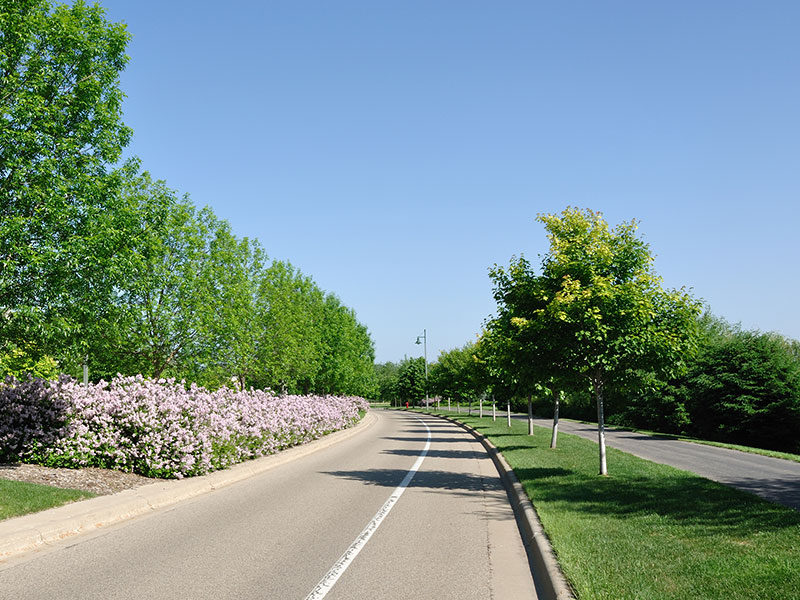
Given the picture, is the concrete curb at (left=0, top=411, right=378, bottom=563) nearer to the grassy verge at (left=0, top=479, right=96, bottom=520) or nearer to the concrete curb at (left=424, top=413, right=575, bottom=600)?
the grassy verge at (left=0, top=479, right=96, bottom=520)

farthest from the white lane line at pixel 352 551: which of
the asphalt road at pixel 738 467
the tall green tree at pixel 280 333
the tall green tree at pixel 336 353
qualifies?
the tall green tree at pixel 336 353

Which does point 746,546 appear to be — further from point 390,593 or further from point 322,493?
point 322,493

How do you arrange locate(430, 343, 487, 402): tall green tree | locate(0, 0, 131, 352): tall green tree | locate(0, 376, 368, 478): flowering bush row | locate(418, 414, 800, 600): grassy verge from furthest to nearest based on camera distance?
locate(430, 343, 487, 402): tall green tree, locate(0, 376, 368, 478): flowering bush row, locate(0, 0, 131, 352): tall green tree, locate(418, 414, 800, 600): grassy verge

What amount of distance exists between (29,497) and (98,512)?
4.32ft

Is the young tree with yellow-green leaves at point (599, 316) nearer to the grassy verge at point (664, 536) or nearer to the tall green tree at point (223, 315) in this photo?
the grassy verge at point (664, 536)

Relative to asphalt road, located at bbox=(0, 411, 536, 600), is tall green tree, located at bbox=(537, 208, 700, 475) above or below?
above

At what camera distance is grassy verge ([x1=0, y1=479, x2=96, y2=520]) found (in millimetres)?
8664

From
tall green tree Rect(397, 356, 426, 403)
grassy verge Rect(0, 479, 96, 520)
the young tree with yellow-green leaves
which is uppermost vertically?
tall green tree Rect(397, 356, 426, 403)

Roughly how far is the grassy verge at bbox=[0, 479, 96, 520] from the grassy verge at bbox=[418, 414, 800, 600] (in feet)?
23.3

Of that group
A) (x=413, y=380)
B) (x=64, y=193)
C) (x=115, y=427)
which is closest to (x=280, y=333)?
(x=115, y=427)

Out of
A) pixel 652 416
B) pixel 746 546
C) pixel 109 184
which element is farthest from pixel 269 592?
pixel 652 416

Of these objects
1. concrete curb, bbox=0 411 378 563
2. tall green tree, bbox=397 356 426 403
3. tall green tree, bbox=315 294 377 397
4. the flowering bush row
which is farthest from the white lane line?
tall green tree, bbox=397 356 426 403

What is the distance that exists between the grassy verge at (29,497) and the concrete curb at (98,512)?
6.8 inches

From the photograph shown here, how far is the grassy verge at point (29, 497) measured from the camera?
28.4ft
